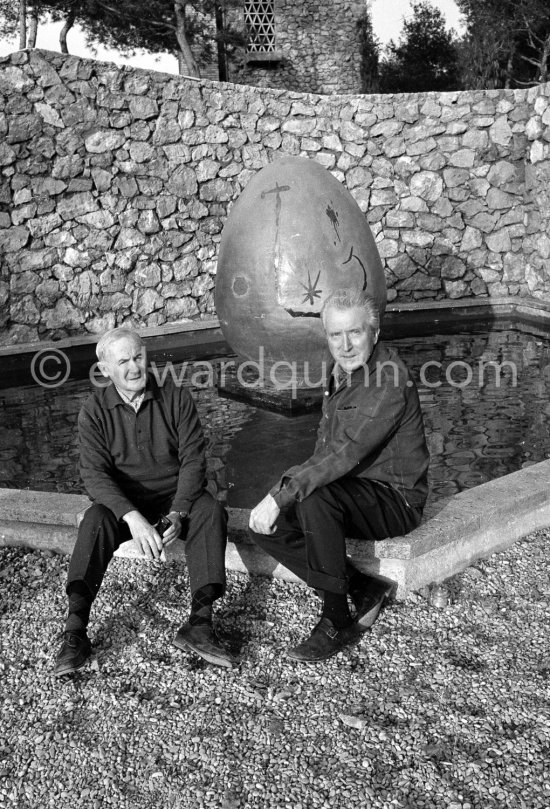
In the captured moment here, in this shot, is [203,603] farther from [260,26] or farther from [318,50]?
[318,50]

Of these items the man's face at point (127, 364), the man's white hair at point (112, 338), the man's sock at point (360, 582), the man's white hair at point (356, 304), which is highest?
the man's white hair at point (356, 304)

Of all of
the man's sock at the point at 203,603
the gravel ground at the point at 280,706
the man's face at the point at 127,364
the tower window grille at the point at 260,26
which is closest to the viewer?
the gravel ground at the point at 280,706

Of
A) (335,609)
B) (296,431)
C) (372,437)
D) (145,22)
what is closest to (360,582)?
(335,609)

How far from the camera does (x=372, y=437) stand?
8.41ft

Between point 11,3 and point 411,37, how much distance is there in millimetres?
9748

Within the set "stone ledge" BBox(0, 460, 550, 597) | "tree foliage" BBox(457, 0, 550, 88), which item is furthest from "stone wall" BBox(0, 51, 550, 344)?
"tree foliage" BBox(457, 0, 550, 88)

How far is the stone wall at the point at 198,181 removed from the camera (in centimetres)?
777

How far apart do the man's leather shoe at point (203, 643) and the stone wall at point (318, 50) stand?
17979 millimetres

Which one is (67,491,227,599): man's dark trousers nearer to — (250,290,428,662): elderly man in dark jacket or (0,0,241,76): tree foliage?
(250,290,428,662): elderly man in dark jacket

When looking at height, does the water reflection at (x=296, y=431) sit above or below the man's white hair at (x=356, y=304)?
below

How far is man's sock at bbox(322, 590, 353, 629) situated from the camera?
248cm

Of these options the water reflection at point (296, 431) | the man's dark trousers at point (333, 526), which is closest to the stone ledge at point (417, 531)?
the man's dark trousers at point (333, 526)

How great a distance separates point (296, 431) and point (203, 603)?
2.28 m

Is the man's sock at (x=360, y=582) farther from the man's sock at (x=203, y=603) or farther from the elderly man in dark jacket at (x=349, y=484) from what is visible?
the man's sock at (x=203, y=603)
